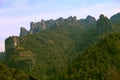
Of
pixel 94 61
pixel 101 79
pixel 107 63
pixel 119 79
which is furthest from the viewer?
pixel 94 61

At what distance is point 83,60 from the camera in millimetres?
155500

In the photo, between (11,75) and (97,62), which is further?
(11,75)

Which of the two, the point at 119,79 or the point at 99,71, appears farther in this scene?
the point at 99,71

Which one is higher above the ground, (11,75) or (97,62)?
(97,62)

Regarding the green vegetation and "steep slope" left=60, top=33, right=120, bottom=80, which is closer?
"steep slope" left=60, top=33, right=120, bottom=80

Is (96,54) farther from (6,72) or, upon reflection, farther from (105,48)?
(6,72)

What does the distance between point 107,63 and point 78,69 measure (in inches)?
513

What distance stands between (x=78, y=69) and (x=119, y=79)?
43717 mm

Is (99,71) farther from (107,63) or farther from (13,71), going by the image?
(13,71)

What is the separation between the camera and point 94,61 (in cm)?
15225

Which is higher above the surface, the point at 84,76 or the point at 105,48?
the point at 105,48

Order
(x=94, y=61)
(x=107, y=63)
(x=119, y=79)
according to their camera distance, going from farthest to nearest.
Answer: (x=94, y=61)
(x=107, y=63)
(x=119, y=79)

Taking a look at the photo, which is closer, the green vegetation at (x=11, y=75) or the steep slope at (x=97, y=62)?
the steep slope at (x=97, y=62)

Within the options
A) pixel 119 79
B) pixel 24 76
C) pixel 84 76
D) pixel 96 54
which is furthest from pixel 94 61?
pixel 119 79
